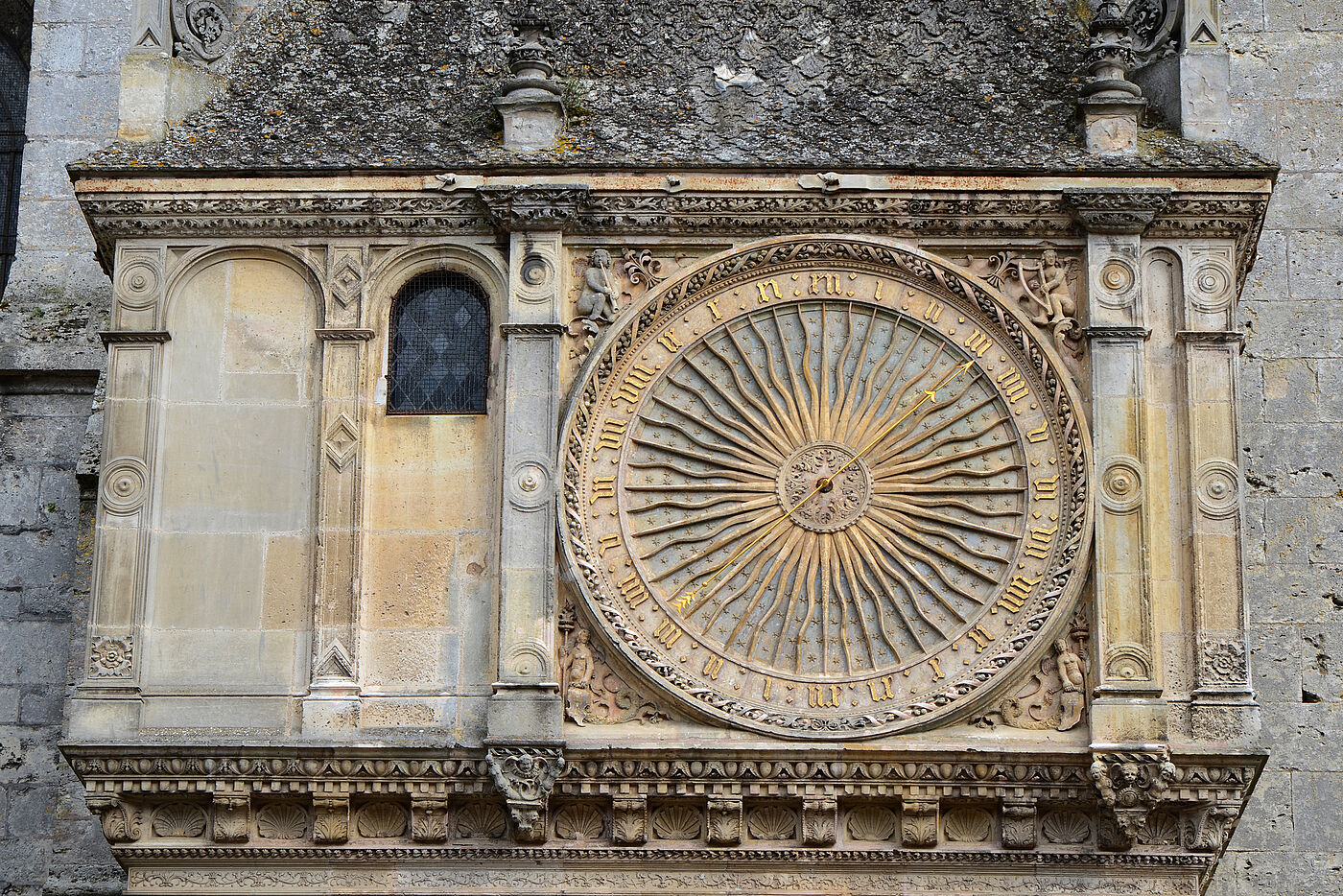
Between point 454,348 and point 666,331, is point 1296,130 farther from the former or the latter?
point 454,348

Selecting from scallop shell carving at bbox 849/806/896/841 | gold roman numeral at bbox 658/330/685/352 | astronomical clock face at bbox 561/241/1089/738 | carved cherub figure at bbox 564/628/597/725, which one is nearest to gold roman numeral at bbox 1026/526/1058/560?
astronomical clock face at bbox 561/241/1089/738

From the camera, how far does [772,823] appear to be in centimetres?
1441

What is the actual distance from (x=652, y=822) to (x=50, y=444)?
241 inches

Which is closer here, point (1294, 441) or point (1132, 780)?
point (1132, 780)

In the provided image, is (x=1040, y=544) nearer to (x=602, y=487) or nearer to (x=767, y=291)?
(x=767, y=291)

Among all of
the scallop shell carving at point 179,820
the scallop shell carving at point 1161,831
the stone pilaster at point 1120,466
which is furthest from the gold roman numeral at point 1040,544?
the scallop shell carving at point 179,820

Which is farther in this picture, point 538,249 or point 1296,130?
point 1296,130

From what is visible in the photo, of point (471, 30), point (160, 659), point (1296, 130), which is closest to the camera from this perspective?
point (160, 659)

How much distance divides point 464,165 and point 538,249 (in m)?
0.74

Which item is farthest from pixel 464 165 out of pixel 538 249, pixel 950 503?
pixel 950 503

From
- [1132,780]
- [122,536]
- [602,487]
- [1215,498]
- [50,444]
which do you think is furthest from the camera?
[50,444]

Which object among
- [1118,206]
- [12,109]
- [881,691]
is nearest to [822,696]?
[881,691]

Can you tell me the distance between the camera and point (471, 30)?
1661 centimetres

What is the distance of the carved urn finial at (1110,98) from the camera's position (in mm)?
15422
